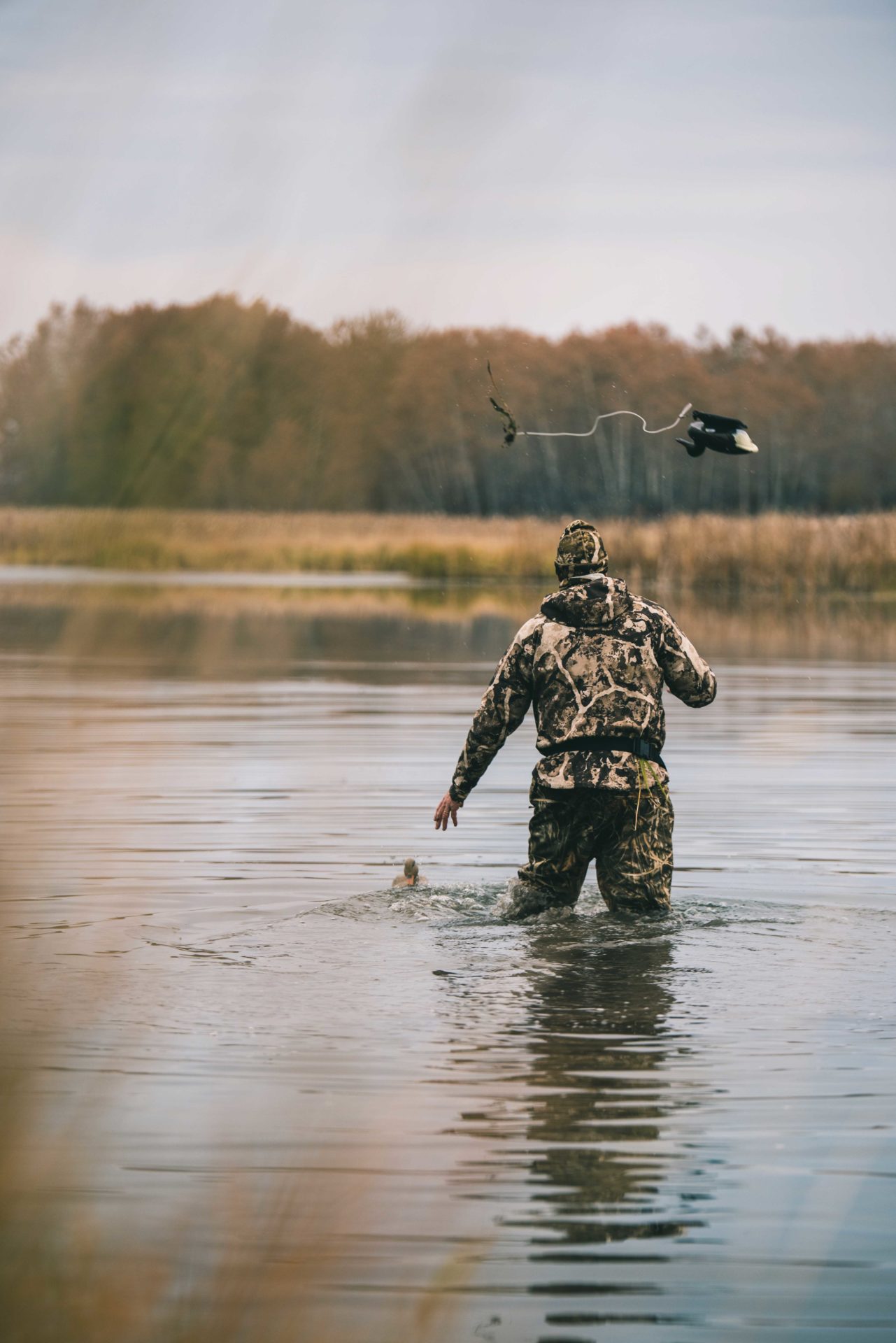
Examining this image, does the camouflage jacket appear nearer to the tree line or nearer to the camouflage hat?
the camouflage hat

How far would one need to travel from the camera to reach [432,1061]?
5320mm

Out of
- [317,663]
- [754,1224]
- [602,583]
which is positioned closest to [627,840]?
[602,583]

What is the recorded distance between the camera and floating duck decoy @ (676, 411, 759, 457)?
19.5ft

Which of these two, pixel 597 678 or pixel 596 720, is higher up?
pixel 597 678

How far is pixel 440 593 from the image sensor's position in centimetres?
4544

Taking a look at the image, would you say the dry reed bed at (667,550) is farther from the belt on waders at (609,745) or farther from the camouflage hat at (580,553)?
the belt on waders at (609,745)

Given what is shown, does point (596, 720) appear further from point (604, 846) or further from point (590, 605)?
point (604, 846)

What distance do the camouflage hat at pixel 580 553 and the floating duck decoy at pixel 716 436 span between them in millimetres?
952

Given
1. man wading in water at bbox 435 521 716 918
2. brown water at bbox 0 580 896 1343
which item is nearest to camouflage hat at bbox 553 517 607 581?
man wading in water at bbox 435 521 716 918

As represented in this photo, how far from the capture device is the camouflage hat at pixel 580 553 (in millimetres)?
7262

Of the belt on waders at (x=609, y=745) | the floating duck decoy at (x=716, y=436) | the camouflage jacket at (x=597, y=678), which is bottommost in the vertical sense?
the belt on waders at (x=609, y=745)

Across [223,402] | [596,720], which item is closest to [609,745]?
[596,720]

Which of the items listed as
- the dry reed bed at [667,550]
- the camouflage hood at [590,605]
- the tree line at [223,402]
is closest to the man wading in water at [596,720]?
the camouflage hood at [590,605]

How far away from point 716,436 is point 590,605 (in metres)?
1.30
